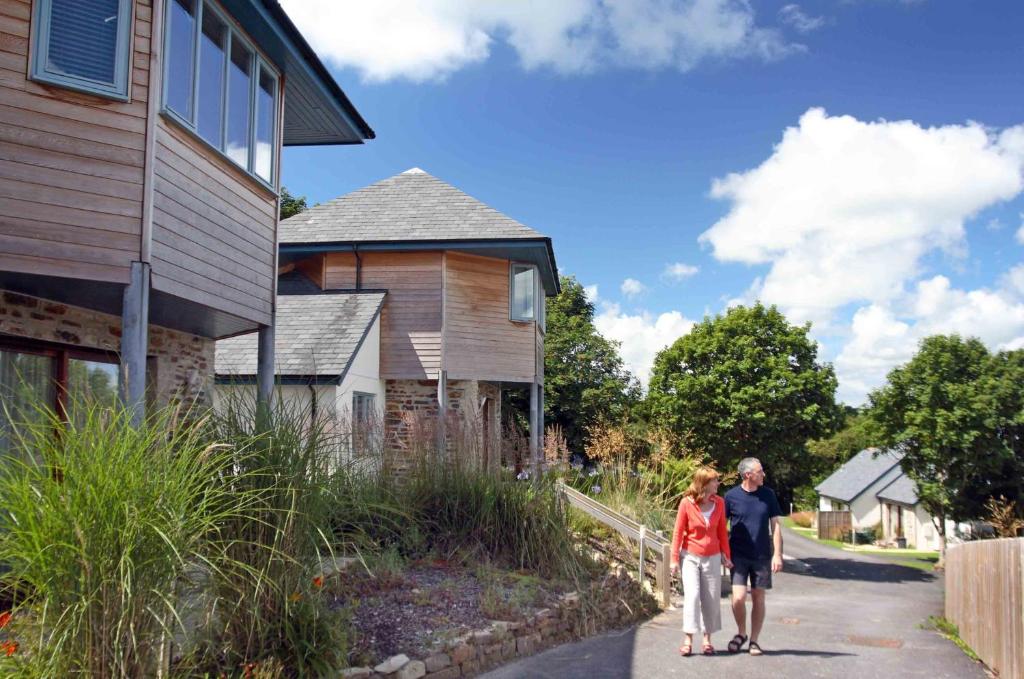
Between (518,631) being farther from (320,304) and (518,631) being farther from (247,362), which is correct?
(320,304)

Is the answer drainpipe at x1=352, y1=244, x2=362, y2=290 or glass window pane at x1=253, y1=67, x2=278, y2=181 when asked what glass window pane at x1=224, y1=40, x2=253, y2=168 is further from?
drainpipe at x1=352, y1=244, x2=362, y2=290

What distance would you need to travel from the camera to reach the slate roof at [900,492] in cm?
4572

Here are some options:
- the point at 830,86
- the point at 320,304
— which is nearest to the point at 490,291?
the point at 320,304

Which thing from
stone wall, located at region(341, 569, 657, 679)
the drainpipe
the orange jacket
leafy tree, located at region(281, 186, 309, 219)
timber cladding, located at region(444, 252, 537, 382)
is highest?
leafy tree, located at region(281, 186, 309, 219)

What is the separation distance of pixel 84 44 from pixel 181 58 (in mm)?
893

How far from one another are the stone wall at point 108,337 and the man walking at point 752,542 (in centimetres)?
416

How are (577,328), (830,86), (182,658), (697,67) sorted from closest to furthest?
1. (182,658)
2. (830,86)
3. (697,67)
4. (577,328)

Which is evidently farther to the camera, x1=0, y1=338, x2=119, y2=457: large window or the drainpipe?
the drainpipe

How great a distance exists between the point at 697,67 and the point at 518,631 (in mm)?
11832

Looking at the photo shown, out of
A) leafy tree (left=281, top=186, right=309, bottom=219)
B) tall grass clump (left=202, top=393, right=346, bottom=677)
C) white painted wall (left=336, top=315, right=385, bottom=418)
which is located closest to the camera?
tall grass clump (left=202, top=393, right=346, bottom=677)

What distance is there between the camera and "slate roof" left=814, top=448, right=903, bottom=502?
2103 inches

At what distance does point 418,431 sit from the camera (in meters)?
8.38

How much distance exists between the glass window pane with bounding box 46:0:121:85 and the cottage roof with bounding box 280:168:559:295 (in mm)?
9836

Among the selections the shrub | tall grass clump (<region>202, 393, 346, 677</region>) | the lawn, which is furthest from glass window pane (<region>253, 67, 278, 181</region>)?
the shrub
